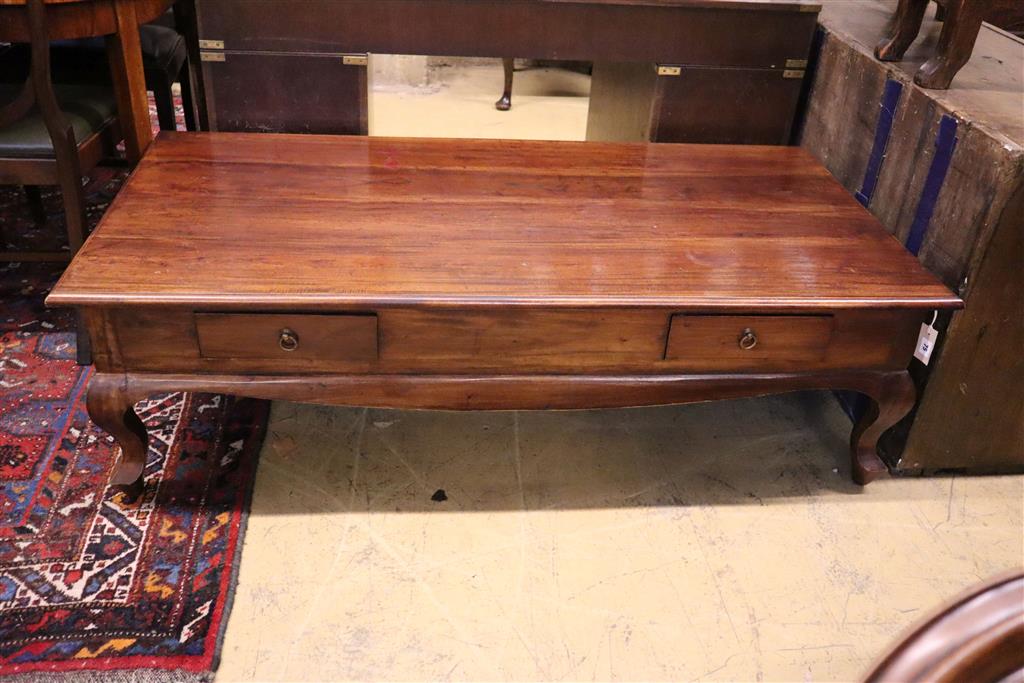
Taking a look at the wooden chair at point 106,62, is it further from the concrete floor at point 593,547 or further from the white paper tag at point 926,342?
the white paper tag at point 926,342

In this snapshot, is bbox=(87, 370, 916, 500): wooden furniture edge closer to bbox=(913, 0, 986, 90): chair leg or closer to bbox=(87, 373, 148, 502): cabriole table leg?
bbox=(87, 373, 148, 502): cabriole table leg

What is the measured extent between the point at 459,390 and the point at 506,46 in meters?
0.92

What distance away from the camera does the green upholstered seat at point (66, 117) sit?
1.81 m

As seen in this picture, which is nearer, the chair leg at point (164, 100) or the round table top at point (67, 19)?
the round table top at point (67, 19)

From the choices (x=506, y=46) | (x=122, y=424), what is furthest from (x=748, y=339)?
(x=122, y=424)

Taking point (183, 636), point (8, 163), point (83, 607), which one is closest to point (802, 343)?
point (183, 636)

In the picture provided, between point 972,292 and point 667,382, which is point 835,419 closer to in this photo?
point 972,292

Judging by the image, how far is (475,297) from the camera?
1412 mm

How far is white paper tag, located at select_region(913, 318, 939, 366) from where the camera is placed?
1.67m

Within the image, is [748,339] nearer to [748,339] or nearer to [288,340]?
[748,339]

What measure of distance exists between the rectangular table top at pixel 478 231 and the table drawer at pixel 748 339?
48mm

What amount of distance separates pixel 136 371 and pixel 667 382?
2.88 feet

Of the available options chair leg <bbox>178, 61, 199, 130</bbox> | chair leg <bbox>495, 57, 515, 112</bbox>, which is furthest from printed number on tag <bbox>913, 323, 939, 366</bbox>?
chair leg <bbox>495, 57, 515, 112</bbox>

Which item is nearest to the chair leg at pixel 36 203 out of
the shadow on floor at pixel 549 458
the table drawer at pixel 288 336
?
the shadow on floor at pixel 549 458
